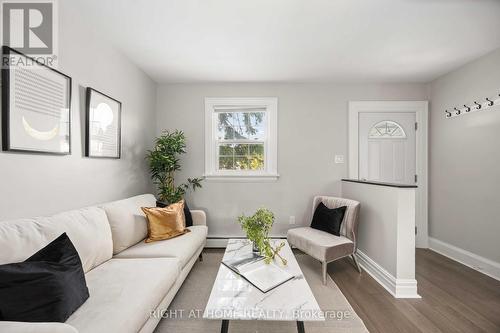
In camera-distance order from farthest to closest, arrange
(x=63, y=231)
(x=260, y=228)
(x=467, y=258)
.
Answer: (x=467, y=258), (x=260, y=228), (x=63, y=231)

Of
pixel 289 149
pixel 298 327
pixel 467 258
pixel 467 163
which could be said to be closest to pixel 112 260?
pixel 298 327

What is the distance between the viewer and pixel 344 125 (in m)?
3.40

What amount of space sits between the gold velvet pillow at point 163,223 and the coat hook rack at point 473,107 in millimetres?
3616

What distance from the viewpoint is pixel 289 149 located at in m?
3.40

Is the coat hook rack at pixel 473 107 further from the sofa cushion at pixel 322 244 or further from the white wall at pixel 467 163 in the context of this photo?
the sofa cushion at pixel 322 244

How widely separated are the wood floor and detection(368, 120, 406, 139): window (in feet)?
6.04

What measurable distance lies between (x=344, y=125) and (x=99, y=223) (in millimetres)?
3328

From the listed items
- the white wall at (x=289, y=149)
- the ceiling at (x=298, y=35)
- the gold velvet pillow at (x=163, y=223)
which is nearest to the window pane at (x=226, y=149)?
the white wall at (x=289, y=149)

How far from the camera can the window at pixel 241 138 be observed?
133 inches

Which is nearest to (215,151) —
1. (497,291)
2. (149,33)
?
(149,33)

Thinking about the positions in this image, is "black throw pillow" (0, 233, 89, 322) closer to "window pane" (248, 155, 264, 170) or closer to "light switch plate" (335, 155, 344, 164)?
"window pane" (248, 155, 264, 170)

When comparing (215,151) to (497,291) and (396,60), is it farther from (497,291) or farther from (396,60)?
(497,291)

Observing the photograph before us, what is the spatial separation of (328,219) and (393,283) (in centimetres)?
89

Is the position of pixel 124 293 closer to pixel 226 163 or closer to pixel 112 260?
pixel 112 260
